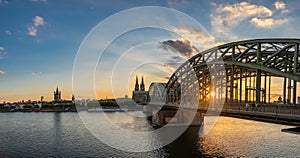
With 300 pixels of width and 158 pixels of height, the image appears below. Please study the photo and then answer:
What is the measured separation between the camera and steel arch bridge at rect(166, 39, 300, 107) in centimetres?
4049

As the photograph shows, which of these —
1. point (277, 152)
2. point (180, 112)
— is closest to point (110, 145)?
point (277, 152)

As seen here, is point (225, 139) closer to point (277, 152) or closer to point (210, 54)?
point (277, 152)

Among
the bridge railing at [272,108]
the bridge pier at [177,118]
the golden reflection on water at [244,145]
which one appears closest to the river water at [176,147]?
the golden reflection on water at [244,145]

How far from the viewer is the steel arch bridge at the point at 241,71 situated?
40.5 meters

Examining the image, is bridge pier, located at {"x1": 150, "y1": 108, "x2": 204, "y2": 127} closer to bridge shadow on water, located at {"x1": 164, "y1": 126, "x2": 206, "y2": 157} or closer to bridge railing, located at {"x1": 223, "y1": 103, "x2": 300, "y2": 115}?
bridge shadow on water, located at {"x1": 164, "y1": 126, "x2": 206, "y2": 157}

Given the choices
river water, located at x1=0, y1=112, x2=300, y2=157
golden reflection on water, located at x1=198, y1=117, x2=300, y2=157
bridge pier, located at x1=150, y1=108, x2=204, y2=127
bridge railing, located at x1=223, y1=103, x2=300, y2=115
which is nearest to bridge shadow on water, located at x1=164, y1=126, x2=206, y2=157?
river water, located at x1=0, y1=112, x2=300, y2=157

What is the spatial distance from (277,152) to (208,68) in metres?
29.4

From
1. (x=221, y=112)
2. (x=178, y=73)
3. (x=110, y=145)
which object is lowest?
(x=110, y=145)

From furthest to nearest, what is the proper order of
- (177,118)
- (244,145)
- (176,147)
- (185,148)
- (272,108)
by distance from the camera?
(177,118)
(176,147)
(244,145)
(185,148)
(272,108)

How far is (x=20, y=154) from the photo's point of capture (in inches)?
1580

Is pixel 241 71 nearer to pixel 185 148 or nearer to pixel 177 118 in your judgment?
pixel 185 148

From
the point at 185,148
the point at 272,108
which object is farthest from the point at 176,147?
the point at 272,108

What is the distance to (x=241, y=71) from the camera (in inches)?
2082

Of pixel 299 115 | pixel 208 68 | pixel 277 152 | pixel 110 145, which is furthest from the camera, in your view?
pixel 208 68
